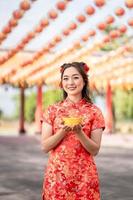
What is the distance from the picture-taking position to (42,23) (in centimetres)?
1068

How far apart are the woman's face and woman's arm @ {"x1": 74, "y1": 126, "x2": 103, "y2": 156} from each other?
0.26 metres

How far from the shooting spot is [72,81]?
3297 millimetres

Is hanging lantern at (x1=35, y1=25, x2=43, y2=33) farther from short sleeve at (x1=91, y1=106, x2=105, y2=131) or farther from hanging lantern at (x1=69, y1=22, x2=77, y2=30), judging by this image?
short sleeve at (x1=91, y1=106, x2=105, y2=131)

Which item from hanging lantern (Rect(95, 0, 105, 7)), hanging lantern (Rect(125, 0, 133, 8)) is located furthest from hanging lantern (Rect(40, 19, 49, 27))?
hanging lantern (Rect(125, 0, 133, 8))

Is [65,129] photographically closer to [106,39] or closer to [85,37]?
[85,37]

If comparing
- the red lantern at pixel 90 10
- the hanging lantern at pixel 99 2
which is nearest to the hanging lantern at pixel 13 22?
the red lantern at pixel 90 10

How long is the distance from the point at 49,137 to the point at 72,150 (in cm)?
15

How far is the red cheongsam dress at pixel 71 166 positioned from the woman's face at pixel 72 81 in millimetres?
98

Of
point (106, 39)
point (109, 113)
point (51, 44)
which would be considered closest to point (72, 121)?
point (106, 39)

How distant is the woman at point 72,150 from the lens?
325 centimetres

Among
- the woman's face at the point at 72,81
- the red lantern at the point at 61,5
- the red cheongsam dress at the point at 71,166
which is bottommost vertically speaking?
the red cheongsam dress at the point at 71,166

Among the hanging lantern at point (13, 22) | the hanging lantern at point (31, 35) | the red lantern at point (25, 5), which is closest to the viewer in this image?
the red lantern at point (25, 5)

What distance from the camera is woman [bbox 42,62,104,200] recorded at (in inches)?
128

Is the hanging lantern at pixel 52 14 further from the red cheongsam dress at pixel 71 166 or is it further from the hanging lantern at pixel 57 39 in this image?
the red cheongsam dress at pixel 71 166
